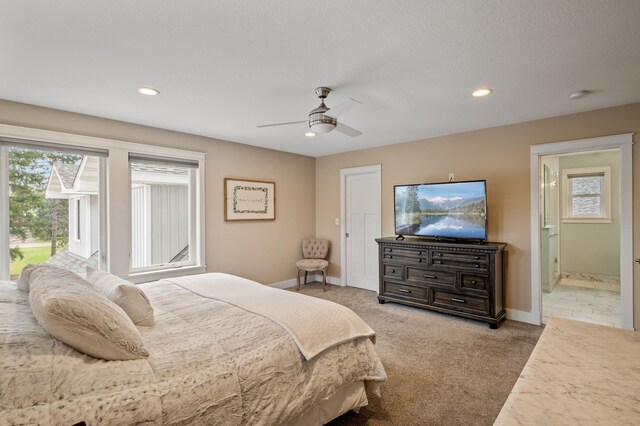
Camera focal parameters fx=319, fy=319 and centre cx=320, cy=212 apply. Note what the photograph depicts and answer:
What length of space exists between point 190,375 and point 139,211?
3397 millimetres

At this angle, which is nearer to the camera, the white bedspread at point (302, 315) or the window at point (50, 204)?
the white bedspread at point (302, 315)

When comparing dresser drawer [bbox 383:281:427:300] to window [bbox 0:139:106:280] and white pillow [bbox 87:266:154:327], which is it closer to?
white pillow [bbox 87:266:154:327]

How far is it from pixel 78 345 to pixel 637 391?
187cm

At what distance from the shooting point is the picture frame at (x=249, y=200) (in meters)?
4.94

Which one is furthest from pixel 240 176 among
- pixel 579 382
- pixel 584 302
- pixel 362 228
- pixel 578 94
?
pixel 584 302

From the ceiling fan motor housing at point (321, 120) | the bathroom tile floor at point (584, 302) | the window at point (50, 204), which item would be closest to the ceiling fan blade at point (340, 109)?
the ceiling fan motor housing at point (321, 120)

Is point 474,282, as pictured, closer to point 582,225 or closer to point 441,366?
point 441,366

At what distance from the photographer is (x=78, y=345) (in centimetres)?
135

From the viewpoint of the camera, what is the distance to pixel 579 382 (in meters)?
0.79

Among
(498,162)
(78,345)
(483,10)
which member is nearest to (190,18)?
(483,10)

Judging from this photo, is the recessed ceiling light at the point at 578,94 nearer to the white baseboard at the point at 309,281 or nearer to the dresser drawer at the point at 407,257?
the dresser drawer at the point at 407,257

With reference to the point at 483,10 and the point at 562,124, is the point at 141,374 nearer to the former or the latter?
the point at 483,10

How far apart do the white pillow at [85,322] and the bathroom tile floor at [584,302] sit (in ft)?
15.1

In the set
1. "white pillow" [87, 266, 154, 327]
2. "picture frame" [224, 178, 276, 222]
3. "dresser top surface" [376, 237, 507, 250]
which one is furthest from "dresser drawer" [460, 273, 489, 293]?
"white pillow" [87, 266, 154, 327]
